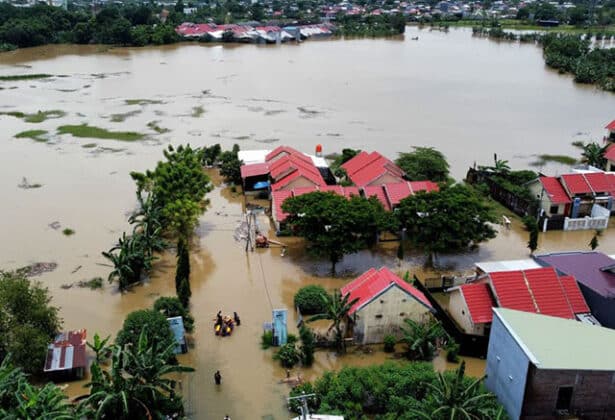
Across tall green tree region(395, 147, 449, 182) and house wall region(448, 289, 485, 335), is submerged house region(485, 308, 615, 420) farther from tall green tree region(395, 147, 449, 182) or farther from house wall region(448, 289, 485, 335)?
tall green tree region(395, 147, 449, 182)

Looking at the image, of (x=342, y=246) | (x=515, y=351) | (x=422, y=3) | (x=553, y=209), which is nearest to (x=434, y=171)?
(x=553, y=209)

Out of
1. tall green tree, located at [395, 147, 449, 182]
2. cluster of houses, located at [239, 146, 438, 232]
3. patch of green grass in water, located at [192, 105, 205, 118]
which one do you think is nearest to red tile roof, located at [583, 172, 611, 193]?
tall green tree, located at [395, 147, 449, 182]

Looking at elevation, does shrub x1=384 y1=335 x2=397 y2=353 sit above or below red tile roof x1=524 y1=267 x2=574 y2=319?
below

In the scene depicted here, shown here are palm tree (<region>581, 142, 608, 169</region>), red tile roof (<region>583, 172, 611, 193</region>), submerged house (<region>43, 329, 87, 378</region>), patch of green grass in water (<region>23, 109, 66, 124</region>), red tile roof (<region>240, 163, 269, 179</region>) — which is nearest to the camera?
submerged house (<region>43, 329, 87, 378</region>)

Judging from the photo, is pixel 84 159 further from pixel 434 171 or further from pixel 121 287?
pixel 434 171

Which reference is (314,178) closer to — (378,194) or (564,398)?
(378,194)

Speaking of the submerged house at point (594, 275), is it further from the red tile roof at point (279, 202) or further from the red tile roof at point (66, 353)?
the red tile roof at point (66, 353)

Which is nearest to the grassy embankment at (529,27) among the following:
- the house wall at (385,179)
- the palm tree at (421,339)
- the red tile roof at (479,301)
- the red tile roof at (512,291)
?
the house wall at (385,179)
